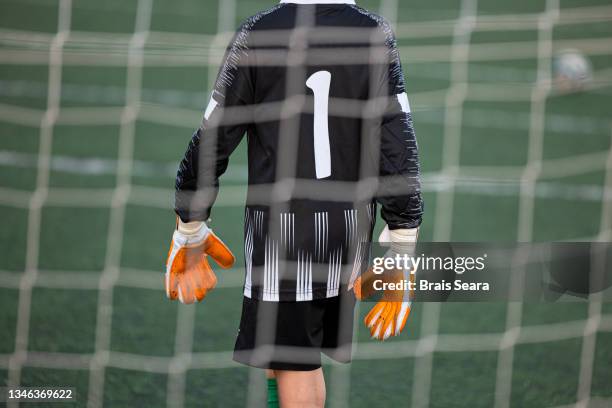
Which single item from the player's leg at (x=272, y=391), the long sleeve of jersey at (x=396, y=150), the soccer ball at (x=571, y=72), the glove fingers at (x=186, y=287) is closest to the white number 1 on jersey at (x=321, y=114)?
the long sleeve of jersey at (x=396, y=150)

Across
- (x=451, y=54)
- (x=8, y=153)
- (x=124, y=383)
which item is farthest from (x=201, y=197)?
(x=451, y=54)

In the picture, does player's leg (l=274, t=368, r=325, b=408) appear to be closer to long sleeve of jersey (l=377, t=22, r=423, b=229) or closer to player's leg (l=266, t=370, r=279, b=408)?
player's leg (l=266, t=370, r=279, b=408)

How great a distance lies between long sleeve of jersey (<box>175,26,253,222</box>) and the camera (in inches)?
78.3

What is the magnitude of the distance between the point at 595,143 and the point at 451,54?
1992mm

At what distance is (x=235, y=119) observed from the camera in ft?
6.57

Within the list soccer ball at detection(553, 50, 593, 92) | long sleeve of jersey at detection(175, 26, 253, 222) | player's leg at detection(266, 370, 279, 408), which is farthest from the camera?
soccer ball at detection(553, 50, 593, 92)

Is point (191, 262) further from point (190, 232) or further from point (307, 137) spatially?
point (307, 137)

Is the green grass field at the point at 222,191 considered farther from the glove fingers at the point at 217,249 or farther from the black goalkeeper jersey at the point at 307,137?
the black goalkeeper jersey at the point at 307,137

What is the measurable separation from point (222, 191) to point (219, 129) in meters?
2.68

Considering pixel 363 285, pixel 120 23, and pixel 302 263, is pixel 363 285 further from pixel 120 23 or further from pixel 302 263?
pixel 120 23

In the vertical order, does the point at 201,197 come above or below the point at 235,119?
below

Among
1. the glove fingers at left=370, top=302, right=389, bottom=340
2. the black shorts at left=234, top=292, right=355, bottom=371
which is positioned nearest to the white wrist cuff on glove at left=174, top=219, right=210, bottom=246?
the black shorts at left=234, top=292, right=355, bottom=371

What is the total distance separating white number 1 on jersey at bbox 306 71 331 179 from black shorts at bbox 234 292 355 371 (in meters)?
0.30

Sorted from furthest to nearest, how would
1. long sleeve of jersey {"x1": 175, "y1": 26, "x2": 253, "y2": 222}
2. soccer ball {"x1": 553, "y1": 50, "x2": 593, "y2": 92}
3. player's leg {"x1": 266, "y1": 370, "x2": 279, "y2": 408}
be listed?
soccer ball {"x1": 553, "y1": 50, "x2": 593, "y2": 92} → player's leg {"x1": 266, "y1": 370, "x2": 279, "y2": 408} → long sleeve of jersey {"x1": 175, "y1": 26, "x2": 253, "y2": 222}
